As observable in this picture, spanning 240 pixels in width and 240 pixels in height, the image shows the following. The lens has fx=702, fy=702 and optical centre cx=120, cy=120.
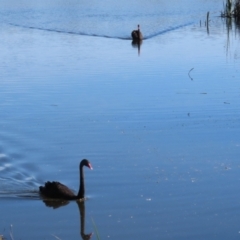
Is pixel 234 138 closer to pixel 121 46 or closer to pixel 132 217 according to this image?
pixel 132 217

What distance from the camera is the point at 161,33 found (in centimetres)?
3000

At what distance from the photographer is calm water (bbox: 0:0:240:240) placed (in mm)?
8547

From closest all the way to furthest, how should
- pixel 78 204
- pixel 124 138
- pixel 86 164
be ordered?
pixel 78 204 → pixel 86 164 → pixel 124 138

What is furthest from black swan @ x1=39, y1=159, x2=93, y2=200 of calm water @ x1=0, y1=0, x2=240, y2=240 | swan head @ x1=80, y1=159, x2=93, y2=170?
calm water @ x1=0, y1=0, x2=240, y2=240

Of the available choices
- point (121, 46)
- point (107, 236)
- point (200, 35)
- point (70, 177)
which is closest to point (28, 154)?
point (70, 177)

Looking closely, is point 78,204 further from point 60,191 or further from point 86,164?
point 86,164

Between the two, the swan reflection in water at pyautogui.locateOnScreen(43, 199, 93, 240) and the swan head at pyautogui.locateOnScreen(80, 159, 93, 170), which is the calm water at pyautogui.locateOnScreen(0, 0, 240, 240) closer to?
the swan reflection in water at pyautogui.locateOnScreen(43, 199, 93, 240)

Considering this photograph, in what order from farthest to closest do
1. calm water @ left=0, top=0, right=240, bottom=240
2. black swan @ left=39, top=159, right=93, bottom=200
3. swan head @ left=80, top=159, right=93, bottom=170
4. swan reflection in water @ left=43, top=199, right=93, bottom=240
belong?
1. swan head @ left=80, top=159, right=93, bottom=170
2. black swan @ left=39, top=159, right=93, bottom=200
3. calm water @ left=0, top=0, right=240, bottom=240
4. swan reflection in water @ left=43, top=199, right=93, bottom=240

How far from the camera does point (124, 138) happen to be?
39.3 feet

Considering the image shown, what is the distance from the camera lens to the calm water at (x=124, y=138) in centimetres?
855

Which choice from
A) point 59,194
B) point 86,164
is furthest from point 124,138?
point 59,194

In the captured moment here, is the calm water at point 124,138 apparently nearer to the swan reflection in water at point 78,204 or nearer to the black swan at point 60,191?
the swan reflection in water at point 78,204

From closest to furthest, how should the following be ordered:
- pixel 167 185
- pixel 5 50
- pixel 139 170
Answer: pixel 167 185 < pixel 139 170 < pixel 5 50

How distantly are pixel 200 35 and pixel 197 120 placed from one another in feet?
52.2
